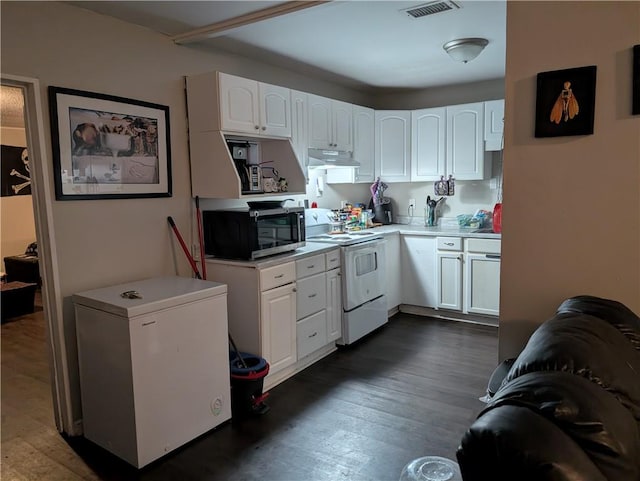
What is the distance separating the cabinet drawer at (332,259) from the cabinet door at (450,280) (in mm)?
1352

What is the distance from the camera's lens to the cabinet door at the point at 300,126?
385 cm

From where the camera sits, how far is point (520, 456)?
89cm

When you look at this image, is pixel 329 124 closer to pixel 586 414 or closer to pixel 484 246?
pixel 484 246

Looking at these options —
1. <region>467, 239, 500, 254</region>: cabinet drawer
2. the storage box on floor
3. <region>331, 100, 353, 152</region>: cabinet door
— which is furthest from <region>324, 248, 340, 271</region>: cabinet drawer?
the storage box on floor

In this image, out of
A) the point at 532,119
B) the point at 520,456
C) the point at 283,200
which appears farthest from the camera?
the point at 283,200

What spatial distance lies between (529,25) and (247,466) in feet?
8.25

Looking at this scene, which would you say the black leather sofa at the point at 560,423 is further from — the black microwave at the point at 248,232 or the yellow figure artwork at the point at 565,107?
the black microwave at the point at 248,232

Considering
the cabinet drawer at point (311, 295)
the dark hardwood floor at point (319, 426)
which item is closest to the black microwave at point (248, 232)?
the cabinet drawer at point (311, 295)

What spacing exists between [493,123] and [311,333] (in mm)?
2814

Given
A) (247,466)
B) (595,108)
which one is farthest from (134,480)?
(595,108)

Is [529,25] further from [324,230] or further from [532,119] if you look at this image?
[324,230]

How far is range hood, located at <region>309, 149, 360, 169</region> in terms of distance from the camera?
421 cm

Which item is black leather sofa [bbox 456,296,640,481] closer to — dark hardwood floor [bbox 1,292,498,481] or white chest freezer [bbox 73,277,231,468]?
dark hardwood floor [bbox 1,292,498,481]

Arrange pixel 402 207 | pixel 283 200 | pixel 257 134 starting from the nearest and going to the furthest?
1. pixel 257 134
2. pixel 283 200
3. pixel 402 207
